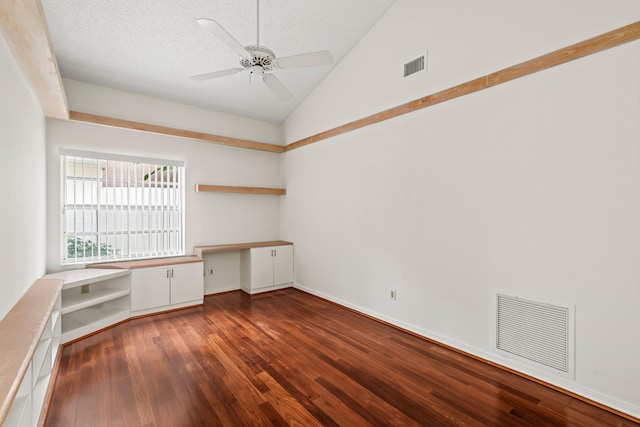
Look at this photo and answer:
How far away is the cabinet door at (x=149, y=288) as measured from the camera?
13.8 ft

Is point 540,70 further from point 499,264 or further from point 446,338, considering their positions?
point 446,338

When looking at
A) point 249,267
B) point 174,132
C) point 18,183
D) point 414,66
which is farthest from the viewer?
point 249,267

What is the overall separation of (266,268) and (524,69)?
4635 millimetres

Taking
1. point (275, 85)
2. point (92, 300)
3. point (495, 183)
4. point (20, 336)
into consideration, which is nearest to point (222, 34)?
point (275, 85)

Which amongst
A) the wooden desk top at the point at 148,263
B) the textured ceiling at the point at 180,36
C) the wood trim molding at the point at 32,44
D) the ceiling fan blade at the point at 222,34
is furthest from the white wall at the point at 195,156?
the ceiling fan blade at the point at 222,34

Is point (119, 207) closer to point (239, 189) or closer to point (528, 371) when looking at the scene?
point (239, 189)

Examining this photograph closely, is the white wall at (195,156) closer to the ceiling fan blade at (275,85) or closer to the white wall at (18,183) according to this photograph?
the white wall at (18,183)

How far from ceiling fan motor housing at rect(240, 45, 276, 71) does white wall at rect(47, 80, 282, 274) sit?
2.97m

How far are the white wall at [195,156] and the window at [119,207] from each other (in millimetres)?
128

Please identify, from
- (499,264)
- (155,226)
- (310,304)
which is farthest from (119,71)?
(499,264)

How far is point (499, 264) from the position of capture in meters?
2.90

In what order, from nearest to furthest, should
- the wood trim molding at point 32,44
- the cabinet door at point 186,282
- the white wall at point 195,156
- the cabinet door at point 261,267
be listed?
the wood trim molding at point 32,44 < the white wall at point 195,156 < the cabinet door at point 186,282 < the cabinet door at point 261,267

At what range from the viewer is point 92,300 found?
3660 mm

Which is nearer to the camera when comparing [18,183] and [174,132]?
[18,183]
